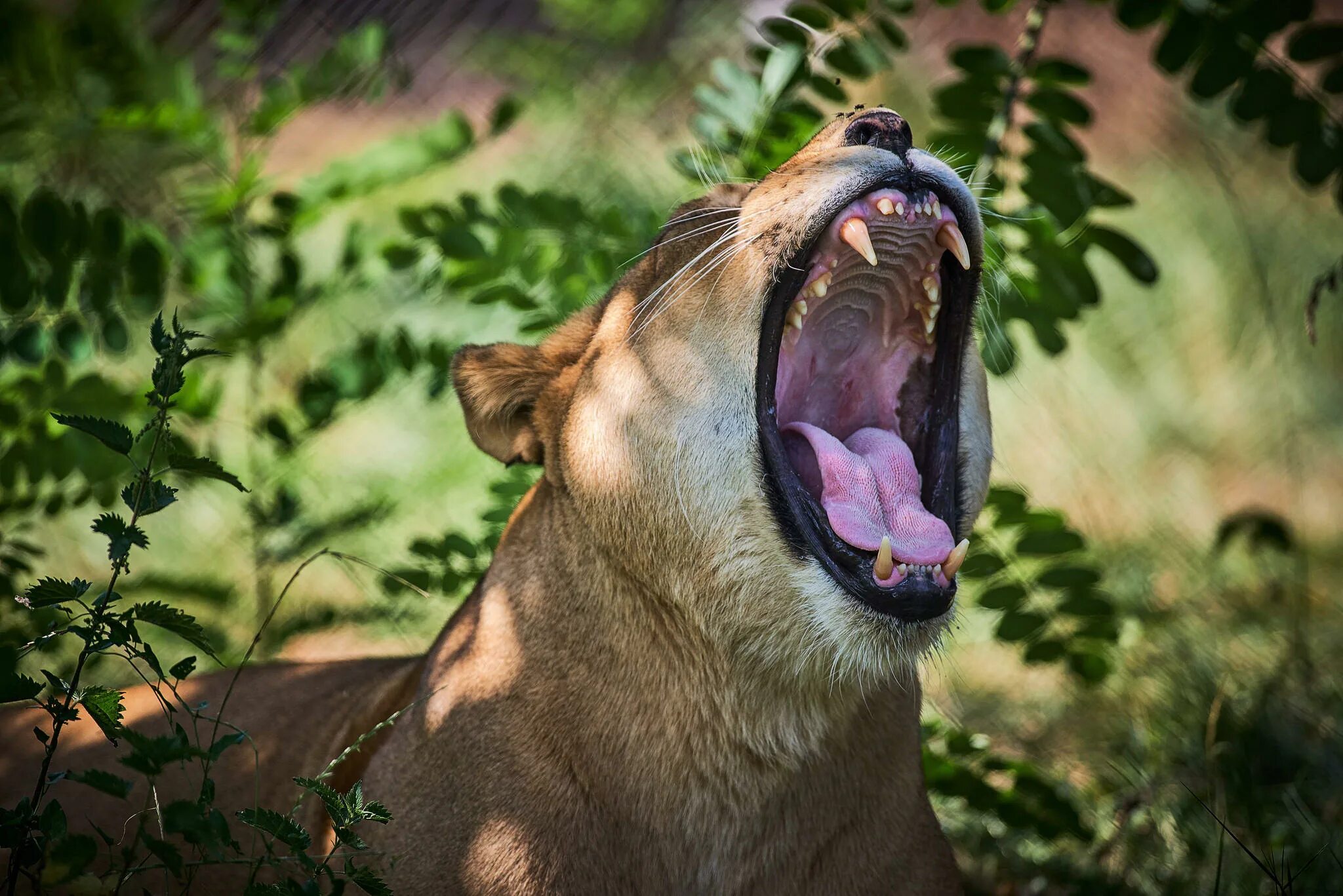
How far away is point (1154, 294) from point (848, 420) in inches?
218

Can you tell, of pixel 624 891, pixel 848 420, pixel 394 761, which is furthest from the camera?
pixel 848 420

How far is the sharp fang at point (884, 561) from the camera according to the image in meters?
2.49

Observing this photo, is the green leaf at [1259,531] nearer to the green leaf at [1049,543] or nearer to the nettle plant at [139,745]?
the green leaf at [1049,543]

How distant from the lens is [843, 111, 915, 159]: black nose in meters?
2.68

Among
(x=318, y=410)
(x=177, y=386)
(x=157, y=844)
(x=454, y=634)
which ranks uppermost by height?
(x=177, y=386)

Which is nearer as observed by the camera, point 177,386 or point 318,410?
point 177,386

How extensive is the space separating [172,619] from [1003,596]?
2451mm

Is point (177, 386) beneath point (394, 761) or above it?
above

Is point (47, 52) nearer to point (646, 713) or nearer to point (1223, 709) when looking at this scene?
point (646, 713)

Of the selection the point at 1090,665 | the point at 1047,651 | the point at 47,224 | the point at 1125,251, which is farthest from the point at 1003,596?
the point at 47,224

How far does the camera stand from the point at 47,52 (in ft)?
13.4

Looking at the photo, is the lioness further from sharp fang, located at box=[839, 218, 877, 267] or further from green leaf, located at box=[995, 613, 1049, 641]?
green leaf, located at box=[995, 613, 1049, 641]

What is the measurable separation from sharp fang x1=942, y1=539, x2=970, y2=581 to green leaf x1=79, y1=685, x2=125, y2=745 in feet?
5.01

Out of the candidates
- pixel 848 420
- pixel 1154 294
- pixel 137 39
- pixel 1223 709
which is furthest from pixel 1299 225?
pixel 137 39
